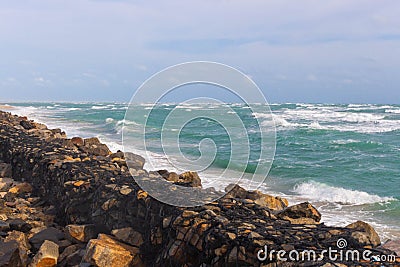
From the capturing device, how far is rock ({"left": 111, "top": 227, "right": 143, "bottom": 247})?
4.62 metres

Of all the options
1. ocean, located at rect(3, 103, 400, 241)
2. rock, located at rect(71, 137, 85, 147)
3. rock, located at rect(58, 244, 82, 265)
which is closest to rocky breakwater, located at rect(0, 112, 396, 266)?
rock, located at rect(58, 244, 82, 265)

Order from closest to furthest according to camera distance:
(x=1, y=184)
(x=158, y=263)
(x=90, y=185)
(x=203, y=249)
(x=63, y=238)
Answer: (x=203, y=249) < (x=158, y=263) < (x=63, y=238) < (x=90, y=185) < (x=1, y=184)

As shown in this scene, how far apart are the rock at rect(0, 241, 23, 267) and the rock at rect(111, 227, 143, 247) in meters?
0.96

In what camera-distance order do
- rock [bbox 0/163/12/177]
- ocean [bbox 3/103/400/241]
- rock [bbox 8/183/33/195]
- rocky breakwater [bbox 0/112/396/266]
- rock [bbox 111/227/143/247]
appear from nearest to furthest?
rocky breakwater [bbox 0/112/396/266], rock [bbox 111/227/143/247], rock [bbox 8/183/33/195], rock [bbox 0/163/12/177], ocean [bbox 3/103/400/241]

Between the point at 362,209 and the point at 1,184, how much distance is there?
793cm

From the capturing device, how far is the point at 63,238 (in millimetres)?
5191

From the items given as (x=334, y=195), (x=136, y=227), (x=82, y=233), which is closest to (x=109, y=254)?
(x=136, y=227)

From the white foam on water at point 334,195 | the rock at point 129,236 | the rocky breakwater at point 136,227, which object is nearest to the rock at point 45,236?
the rocky breakwater at point 136,227

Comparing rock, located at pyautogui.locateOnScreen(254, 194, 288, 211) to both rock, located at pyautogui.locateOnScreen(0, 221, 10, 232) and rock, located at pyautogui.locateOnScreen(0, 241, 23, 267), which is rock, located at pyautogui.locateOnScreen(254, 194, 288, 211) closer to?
rock, located at pyautogui.locateOnScreen(0, 241, 23, 267)

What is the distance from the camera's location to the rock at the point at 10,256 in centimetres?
429

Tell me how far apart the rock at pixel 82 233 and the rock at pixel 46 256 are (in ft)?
1.15

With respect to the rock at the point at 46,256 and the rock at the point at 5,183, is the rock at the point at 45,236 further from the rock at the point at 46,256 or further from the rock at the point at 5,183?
the rock at the point at 5,183

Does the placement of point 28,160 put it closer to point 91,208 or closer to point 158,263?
point 91,208

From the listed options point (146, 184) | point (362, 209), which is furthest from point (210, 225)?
point (362, 209)
